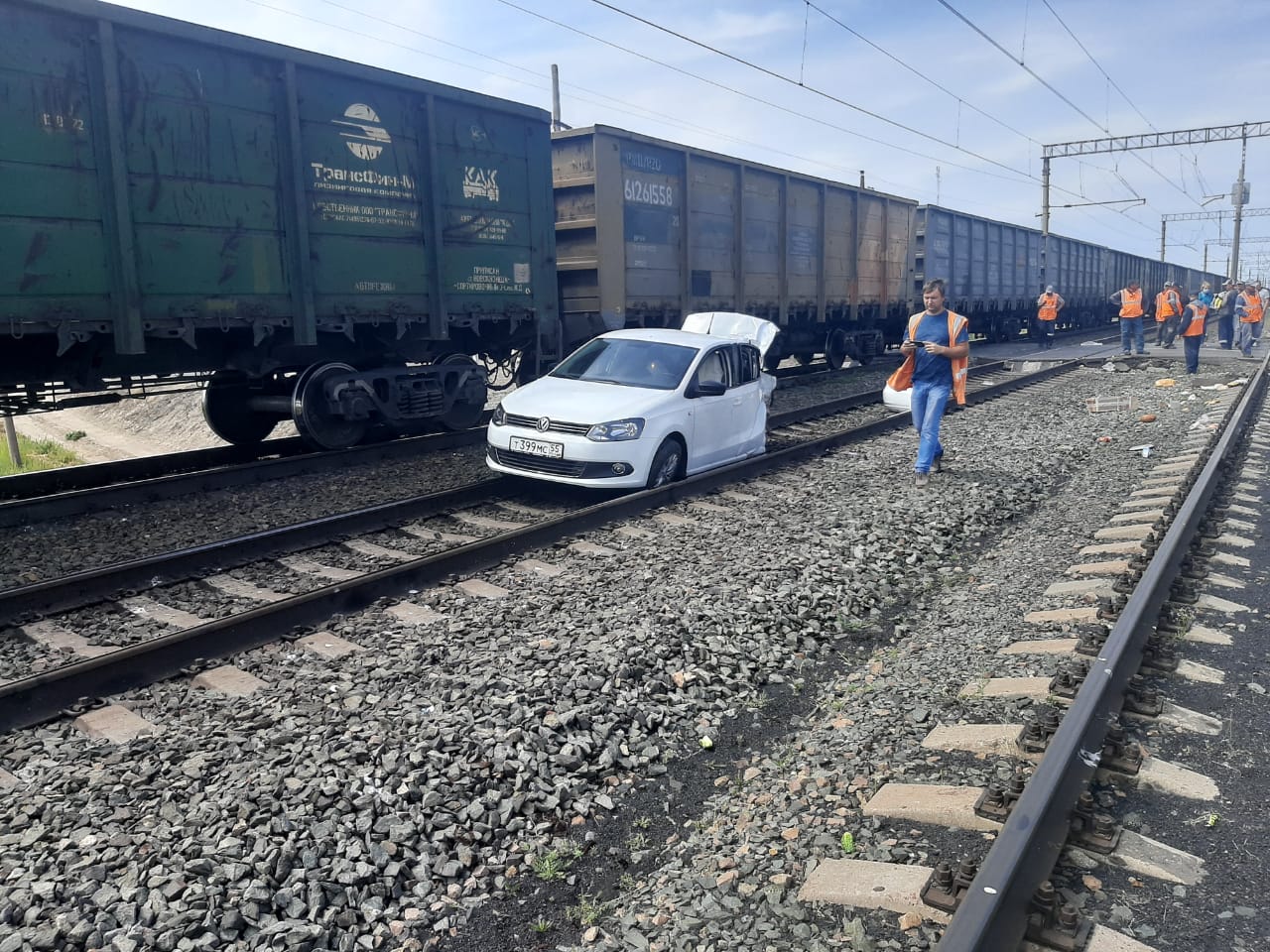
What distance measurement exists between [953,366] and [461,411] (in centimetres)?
600

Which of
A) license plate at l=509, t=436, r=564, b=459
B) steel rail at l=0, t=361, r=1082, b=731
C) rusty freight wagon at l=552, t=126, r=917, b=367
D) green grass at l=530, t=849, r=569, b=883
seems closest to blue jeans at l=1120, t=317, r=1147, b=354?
rusty freight wagon at l=552, t=126, r=917, b=367

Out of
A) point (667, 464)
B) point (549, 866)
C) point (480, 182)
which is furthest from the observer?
point (480, 182)

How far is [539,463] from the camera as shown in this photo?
8242 mm

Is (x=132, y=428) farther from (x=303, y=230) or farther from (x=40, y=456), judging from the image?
(x=303, y=230)

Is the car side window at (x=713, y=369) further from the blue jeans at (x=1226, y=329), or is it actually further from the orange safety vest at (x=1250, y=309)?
the blue jeans at (x=1226, y=329)

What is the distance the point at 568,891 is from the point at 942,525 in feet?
17.1

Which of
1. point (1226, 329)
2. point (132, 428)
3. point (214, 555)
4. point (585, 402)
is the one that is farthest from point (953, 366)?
point (1226, 329)

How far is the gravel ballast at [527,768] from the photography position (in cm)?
275

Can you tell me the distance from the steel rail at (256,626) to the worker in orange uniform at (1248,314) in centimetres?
2227

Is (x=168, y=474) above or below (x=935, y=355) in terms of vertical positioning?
below

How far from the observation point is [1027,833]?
2.55 m

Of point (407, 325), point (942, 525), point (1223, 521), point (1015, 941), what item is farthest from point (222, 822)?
point (407, 325)

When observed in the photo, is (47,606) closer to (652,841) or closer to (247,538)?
(247,538)

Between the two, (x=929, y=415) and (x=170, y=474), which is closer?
(x=929, y=415)
